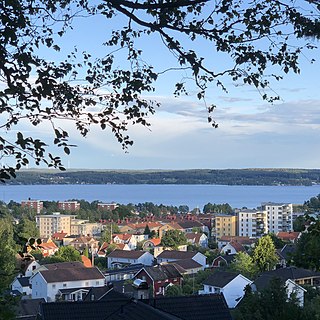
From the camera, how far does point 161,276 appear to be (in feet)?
85.4

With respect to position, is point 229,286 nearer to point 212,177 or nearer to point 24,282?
point 24,282

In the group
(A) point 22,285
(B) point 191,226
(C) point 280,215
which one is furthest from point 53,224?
(A) point 22,285

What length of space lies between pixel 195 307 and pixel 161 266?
20.4 metres

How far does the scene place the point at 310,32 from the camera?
3.07 m

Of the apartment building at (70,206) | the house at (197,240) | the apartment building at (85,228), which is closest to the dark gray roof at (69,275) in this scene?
the house at (197,240)

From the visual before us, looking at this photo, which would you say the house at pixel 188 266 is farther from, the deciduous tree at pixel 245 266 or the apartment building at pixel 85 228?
the apartment building at pixel 85 228

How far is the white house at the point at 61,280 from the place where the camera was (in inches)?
944

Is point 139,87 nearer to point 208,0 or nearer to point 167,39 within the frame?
point 167,39

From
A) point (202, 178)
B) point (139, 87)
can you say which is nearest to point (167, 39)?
point (139, 87)

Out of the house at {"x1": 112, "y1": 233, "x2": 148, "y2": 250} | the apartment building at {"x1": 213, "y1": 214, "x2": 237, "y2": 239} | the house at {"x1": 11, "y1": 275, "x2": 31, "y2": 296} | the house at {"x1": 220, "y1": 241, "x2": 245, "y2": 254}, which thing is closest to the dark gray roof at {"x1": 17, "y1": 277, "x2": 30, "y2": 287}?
the house at {"x1": 11, "y1": 275, "x2": 31, "y2": 296}

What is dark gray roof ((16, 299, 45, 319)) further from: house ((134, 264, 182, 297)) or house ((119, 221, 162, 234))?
house ((119, 221, 162, 234))

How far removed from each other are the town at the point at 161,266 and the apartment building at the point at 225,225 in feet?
0.33

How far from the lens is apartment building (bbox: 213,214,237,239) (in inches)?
2243

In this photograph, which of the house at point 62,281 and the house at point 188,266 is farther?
the house at point 188,266
